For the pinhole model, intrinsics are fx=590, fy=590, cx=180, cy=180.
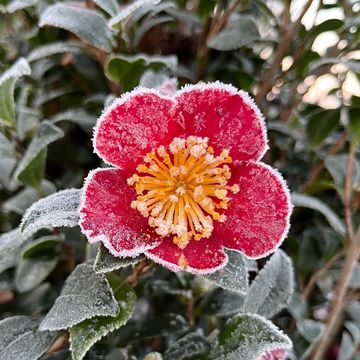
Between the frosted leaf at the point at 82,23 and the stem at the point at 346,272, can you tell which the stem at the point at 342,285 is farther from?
the frosted leaf at the point at 82,23

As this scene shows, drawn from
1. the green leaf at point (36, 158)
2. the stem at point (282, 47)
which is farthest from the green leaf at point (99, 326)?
the stem at point (282, 47)

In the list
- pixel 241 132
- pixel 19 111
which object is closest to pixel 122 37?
pixel 19 111

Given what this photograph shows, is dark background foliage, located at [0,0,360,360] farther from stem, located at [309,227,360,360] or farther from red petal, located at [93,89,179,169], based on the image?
red petal, located at [93,89,179,169]

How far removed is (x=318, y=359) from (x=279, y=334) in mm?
243

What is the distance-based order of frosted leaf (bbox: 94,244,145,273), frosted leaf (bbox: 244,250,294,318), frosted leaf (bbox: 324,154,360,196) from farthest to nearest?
frosted leaf (bbox: 324,154,360,196) < frosted leaf (bbox: 244,250,294,318) < frosted leaf (bbox: 94,244,145,273)

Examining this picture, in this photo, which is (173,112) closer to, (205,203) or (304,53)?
(205,203)

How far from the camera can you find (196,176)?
2.17 ft

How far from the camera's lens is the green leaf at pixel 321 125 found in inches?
37.1

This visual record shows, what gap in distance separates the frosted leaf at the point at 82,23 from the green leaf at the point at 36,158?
0.13 meters

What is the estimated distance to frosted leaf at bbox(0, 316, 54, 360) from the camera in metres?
0.67

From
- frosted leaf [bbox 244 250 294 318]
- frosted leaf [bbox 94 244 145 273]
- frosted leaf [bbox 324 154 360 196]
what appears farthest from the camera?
frosted leaf [bbox 324 154 360 196]

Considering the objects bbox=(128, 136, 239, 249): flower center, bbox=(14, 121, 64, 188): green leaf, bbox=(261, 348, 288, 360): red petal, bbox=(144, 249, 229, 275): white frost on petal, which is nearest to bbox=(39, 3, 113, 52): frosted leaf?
bbox=(14, 121, 64, 188): green leaf

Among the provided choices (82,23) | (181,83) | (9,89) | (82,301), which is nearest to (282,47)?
(181,83)

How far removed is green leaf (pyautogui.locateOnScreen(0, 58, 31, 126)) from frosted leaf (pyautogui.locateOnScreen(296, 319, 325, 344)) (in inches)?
19.2
